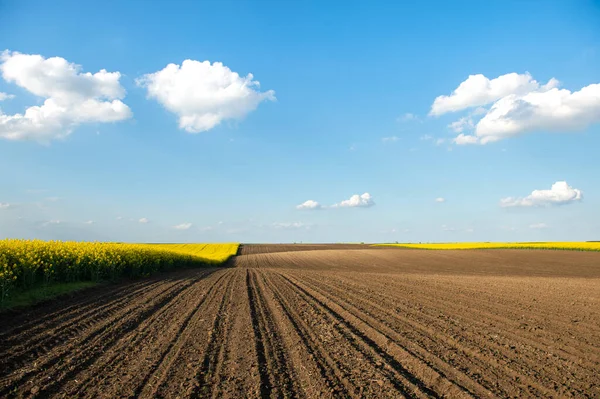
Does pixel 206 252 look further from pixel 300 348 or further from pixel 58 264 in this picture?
pixel 300 348

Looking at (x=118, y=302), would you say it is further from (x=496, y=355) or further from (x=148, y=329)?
(x=496, y=355)

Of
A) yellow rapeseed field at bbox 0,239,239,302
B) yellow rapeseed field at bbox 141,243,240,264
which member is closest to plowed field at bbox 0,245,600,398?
yellow rapeseed field at bbox 0,239,239,302

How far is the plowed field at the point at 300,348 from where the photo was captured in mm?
5387

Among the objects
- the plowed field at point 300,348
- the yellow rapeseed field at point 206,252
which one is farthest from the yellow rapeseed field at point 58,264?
the yellow rapeseed field at point 206,252

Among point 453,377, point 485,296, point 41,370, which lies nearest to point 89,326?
point 41,370

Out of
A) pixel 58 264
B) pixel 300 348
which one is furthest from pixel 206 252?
pixel 300 348

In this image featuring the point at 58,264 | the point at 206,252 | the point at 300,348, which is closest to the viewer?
the point at 300,348

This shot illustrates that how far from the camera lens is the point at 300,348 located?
23.2 ft

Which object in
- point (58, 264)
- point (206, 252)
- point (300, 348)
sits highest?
point (58, 264)

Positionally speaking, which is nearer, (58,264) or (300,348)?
(300,348)

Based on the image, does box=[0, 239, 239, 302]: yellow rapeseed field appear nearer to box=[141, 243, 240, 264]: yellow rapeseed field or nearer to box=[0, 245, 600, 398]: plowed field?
box=[0, 245, 600, 398]: plowed field

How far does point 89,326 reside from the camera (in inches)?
348

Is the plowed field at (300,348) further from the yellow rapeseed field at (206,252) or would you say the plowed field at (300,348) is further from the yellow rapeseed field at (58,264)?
the yellow rapeseed field at (206,252)

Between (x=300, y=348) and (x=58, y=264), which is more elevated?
(x=58, y=264)
